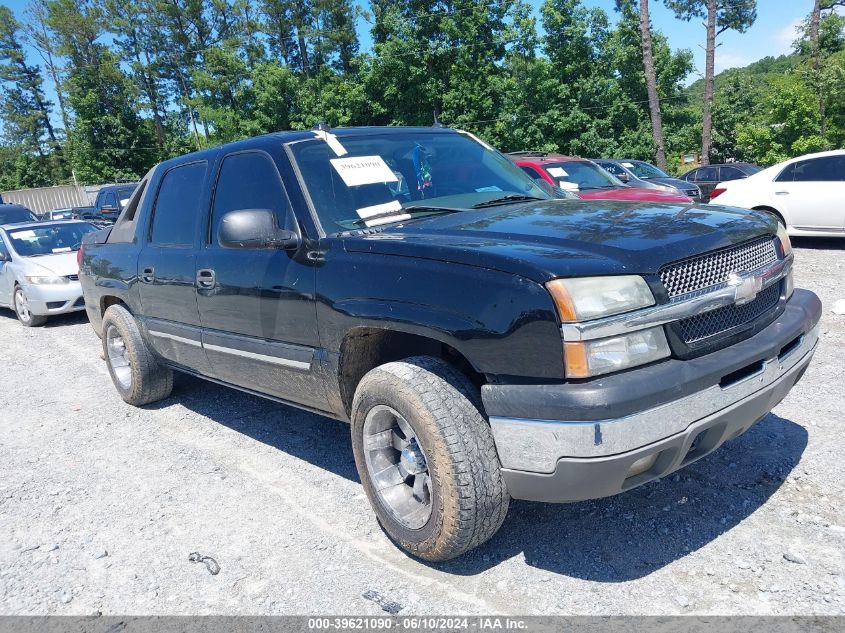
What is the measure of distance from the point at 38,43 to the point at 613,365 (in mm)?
62900

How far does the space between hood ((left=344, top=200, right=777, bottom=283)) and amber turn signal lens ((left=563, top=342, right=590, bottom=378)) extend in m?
0.25

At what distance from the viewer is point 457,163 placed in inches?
151

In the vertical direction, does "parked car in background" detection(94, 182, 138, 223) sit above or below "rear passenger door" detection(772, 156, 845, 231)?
above

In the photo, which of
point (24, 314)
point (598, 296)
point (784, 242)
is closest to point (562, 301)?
point (598, 296)

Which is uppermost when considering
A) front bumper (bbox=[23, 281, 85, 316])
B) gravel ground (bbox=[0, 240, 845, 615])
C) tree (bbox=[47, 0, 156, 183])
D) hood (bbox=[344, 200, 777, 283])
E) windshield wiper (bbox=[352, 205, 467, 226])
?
tree (bbox=[47, 0, 156, 183])

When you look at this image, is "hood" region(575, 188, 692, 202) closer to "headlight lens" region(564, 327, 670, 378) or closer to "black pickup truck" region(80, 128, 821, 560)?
"black pickup truck" region(80, 128, 821, 560)

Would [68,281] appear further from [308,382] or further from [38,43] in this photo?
[38,43]

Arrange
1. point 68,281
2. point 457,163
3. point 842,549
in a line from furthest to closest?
point 68,281 < point 457,163 < point 842,549

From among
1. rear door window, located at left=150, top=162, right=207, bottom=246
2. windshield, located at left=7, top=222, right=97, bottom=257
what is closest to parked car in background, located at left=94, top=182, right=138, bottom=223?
windshield, located at left=7, top=222, right=97, bottom=257

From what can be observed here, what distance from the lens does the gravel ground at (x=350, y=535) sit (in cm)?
262

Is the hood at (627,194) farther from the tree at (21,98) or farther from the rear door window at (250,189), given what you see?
the tree at (21,98)

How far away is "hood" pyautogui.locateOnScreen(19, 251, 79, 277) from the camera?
9492 mm

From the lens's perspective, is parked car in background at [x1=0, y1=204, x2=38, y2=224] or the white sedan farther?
parked car in background at [x1=0, y1=204, x2=38, y2=224]

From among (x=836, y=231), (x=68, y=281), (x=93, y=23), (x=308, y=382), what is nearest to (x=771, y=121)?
(x=836, y=231)
